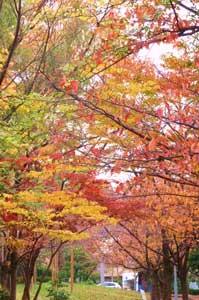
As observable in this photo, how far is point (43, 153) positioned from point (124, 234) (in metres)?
14.6

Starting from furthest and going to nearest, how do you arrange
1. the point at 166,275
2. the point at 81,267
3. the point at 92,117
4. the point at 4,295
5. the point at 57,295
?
the point at 81,267 → the point at 57,295 → the point at 166,275 → the point at 4,295 → the point at 92,117

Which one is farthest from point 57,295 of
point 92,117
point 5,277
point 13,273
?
point 92,117

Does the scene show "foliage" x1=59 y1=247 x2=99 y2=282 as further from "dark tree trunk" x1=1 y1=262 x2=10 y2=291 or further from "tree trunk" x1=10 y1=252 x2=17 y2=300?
"tree trunk" x1=10 y1=252 x2=17 y2=300

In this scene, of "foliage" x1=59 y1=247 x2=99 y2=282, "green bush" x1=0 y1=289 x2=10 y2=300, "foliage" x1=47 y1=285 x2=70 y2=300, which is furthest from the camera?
"foliage" x1=59 y1=247 x2=99 y2=282

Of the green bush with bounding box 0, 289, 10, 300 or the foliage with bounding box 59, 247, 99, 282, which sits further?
the foliage with bounding box 59, 247, 99, 282

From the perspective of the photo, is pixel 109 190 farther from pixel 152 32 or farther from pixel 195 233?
pixel 152 32

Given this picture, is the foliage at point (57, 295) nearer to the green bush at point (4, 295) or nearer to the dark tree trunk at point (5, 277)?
the dark tree trunk at point (5, 277)

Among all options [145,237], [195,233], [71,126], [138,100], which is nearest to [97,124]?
[138,100]

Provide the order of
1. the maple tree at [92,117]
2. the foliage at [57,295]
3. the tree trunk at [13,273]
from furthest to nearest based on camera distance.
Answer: the foliage at [57,295]
the tree trunk at [13,273]
the maple tree at [92,117]

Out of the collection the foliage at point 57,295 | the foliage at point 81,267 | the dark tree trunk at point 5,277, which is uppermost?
the foliage at point 81,267

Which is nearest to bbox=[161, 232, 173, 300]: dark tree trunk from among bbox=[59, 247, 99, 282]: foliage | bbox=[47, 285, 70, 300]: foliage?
bbox=[47, 285, 70, 300]: foliage

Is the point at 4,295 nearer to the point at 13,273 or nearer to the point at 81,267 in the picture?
the point at 13,273

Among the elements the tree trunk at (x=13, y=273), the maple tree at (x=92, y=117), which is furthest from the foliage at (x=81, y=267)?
the maple tree at (x=92, y=117)

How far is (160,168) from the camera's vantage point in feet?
22.7
